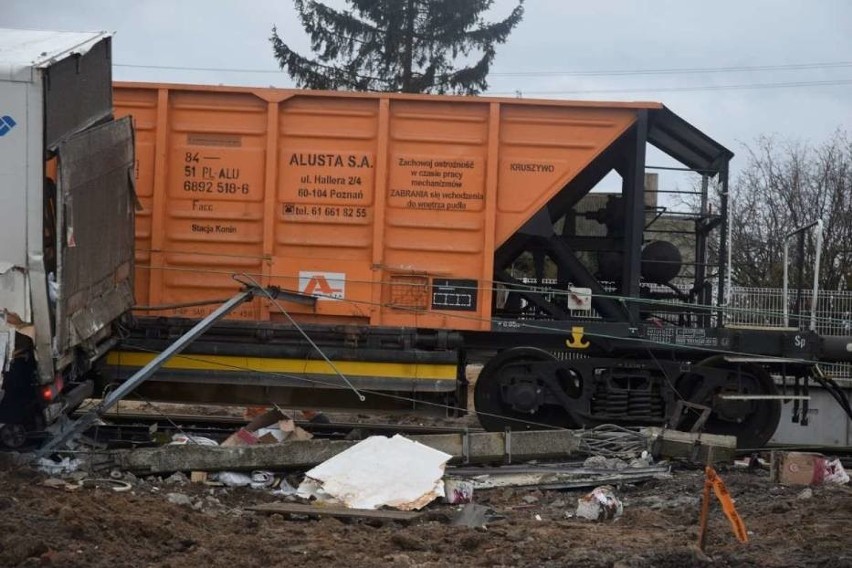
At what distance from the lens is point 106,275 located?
29.0 feet

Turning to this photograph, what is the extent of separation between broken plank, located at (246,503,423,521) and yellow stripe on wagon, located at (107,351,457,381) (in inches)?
108

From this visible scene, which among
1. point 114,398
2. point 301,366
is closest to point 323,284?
point 301,366

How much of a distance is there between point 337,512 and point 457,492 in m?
1.09

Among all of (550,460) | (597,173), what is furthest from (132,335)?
(597,173)

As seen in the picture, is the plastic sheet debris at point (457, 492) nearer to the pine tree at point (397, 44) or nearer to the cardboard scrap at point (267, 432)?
the cardboard scrap at point (267, 432)

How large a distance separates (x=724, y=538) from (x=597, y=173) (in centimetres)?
528

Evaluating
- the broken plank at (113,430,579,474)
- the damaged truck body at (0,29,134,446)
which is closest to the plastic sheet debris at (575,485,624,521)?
the broken plank at (113,430,579,474)

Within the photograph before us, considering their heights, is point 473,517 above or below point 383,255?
below

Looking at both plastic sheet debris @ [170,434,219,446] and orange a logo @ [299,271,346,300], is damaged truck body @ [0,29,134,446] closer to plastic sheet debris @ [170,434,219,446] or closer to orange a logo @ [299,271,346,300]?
plastic sheet debris @ [170,434,219,446]

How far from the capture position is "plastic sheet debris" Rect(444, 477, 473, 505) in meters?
7.71

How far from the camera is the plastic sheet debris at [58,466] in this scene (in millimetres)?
7812

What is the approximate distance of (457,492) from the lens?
7762 mm

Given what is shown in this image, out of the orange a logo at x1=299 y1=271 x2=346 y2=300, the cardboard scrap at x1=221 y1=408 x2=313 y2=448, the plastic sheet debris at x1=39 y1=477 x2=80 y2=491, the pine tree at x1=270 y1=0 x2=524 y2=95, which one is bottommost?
the plastic sheet debris at x1=39 y1=477 x2=80 y2=491

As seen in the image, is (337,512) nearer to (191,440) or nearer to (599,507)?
(599,507)
